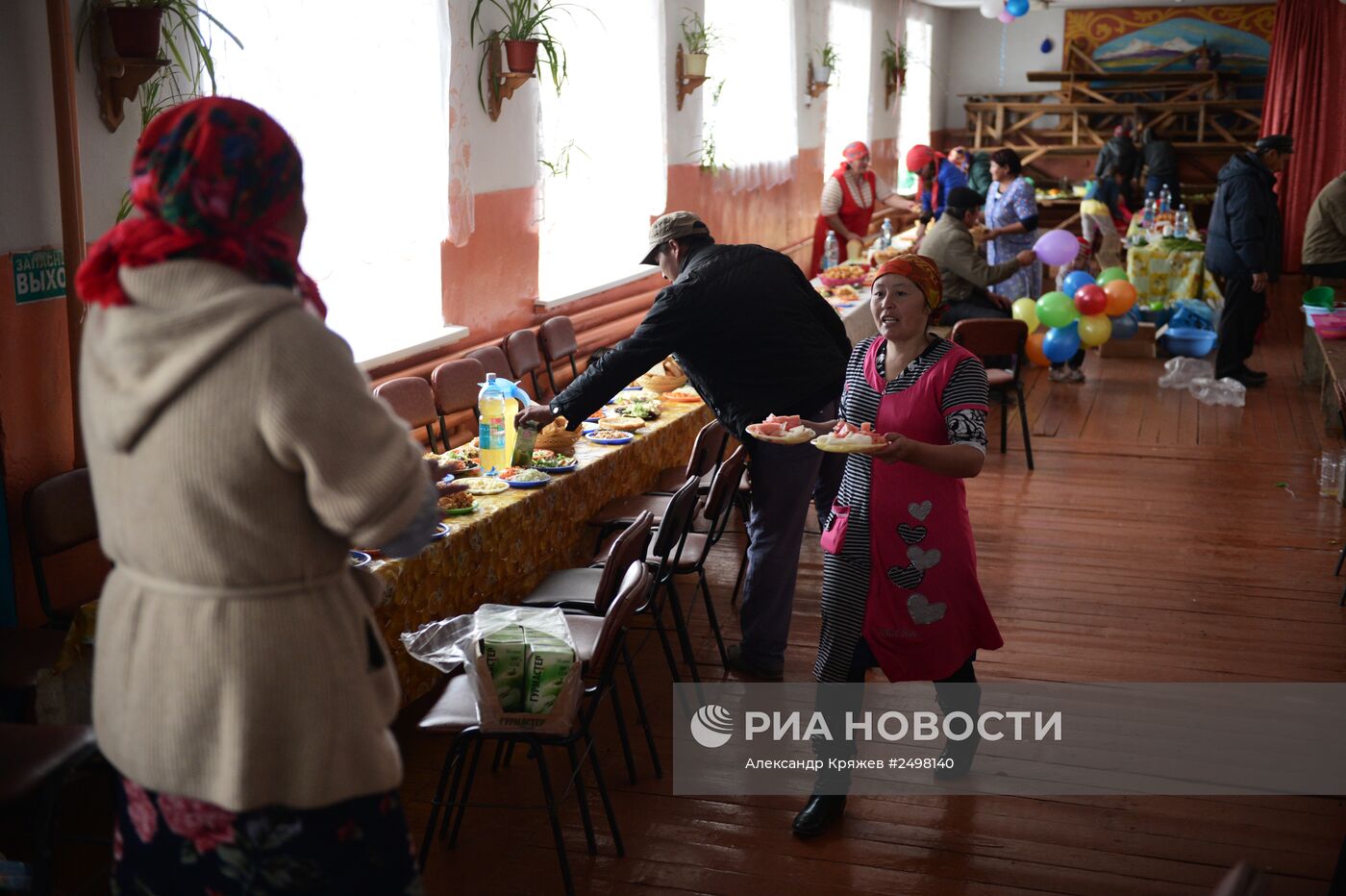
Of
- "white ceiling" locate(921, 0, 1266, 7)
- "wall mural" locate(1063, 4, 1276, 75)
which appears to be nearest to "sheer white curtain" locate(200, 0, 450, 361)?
"white ceiling" locate(921, 0, 1266, 7)

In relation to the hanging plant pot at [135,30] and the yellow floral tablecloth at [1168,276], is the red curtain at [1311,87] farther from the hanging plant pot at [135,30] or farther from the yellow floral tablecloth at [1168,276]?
the hanging plant pot at [135,30]

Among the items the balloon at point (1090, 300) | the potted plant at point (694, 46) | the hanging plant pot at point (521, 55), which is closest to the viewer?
the hanging plant pot at point (521, 55)

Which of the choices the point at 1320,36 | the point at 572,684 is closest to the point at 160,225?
the point at 572,684

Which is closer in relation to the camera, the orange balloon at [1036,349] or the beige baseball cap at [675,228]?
the beige baseball cap at [675,228]

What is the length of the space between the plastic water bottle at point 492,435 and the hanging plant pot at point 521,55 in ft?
6.52

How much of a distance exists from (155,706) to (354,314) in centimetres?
392

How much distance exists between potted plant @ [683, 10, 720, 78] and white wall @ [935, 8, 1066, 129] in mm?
10582

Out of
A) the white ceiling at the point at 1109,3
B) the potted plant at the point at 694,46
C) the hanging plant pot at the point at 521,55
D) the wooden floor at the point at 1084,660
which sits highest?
the white ceiling at the point at 1109,3

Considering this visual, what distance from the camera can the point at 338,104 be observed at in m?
4.79

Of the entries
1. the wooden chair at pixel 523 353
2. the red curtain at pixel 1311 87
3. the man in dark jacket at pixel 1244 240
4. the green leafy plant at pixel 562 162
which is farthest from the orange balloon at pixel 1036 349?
the red curtain at pixel 1311 87

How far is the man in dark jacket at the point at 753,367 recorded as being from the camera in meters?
4.05

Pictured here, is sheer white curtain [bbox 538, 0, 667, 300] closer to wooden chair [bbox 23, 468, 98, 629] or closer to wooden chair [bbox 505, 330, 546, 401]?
wooden chair [bbox 505, 330, 546, 401]

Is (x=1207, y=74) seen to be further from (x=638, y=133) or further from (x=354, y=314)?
(x=354, y=314)

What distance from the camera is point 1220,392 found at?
8.41 metres
